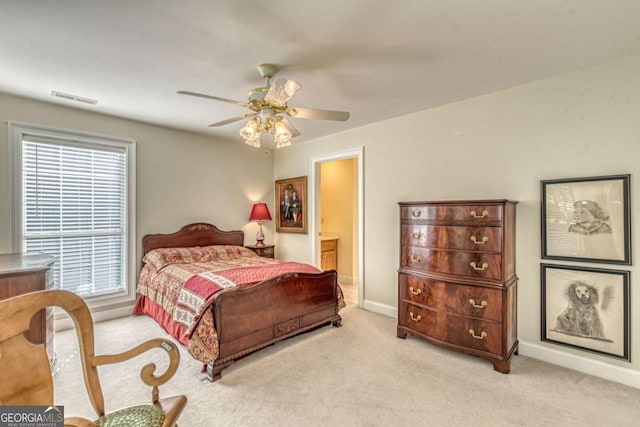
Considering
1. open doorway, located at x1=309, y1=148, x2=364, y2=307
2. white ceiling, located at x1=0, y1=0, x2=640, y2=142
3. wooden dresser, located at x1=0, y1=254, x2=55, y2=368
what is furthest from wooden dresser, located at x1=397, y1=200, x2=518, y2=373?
wooden dresser, located at x1=0, y1=254, x2=55, y2=368

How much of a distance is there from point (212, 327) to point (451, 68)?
2.92 metres

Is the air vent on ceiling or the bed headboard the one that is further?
the bed headboard

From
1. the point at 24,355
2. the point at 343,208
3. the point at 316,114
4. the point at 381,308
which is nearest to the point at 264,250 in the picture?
the point at 343,208

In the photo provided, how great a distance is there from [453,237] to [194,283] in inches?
98.7

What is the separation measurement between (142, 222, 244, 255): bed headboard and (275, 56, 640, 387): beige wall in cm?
224

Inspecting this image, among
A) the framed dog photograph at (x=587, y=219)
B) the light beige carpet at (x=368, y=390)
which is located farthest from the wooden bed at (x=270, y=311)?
the framed dog photograph at (x=587, y=219)

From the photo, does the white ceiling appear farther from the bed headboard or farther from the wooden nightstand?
the wooden nightstand

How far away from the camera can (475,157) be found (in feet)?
10.1

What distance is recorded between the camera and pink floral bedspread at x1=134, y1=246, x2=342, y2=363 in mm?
2395

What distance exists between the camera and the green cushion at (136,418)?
124 cm

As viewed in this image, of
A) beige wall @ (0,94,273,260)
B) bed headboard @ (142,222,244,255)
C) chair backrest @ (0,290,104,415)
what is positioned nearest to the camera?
chair backrest @ (0,290,104,415)

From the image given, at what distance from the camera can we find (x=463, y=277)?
2.69 metres

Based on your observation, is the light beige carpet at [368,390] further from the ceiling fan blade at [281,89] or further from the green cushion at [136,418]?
the ceiling fan blade at [281,89]

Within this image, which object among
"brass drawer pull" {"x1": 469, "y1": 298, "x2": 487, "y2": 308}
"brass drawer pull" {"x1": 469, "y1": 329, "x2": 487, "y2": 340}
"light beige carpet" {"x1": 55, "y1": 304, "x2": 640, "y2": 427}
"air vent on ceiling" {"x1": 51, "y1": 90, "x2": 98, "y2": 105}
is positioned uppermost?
"air vent on ceiling" {"x1": 51, "y1": 90, "x2": 98, "y2": 105}
